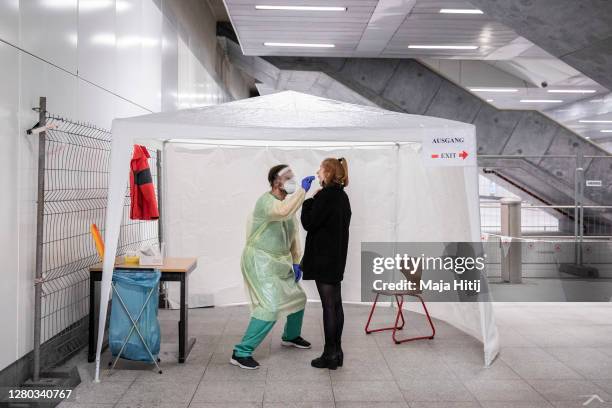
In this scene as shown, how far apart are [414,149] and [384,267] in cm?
147

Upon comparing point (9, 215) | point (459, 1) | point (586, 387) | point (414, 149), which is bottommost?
point (586, 387)

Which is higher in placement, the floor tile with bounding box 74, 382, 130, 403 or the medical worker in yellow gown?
the medical worker in yellow gown

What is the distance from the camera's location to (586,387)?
429 cm

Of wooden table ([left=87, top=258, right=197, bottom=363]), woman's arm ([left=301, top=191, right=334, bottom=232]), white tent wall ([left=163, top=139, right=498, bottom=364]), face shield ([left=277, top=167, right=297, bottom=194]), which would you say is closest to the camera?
woman's arm ([left=301, top=191, right=334, bottom=232])

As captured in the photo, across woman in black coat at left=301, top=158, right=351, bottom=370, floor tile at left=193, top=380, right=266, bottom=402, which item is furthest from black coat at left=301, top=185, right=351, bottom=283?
floor tile at left=193, top=380, right=266, bottom=402

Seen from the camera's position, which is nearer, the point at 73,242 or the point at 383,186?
the point at 73,242

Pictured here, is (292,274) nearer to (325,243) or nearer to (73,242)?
(325,243)

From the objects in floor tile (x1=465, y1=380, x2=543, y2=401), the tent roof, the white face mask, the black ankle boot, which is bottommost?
floor tile (x1=465, y1=380, x2=543, y2=401)

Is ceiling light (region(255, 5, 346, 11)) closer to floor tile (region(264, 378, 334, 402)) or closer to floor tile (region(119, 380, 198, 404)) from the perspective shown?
floor tile (region(264, 378, 334, 402))

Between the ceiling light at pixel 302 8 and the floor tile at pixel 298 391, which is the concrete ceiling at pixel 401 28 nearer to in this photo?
the ceiling light at pixel 302 8

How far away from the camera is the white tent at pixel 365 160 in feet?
14.4

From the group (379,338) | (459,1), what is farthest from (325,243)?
(459,1)

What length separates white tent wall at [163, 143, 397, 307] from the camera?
6988 mm
